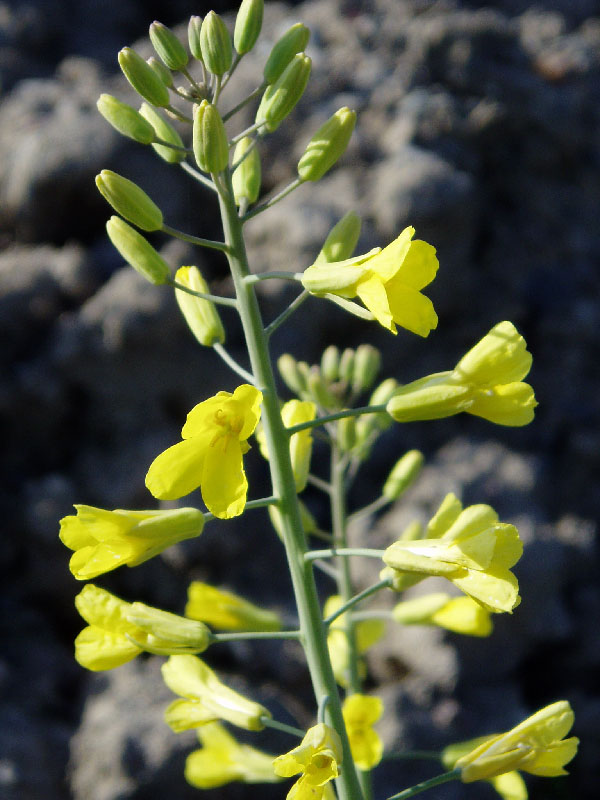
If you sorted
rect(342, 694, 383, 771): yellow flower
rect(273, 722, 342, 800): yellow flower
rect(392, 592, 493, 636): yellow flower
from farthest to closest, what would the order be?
rect(392, 592, 493, 636): yellow flower < rect(342, 694, 383, 771): yellow flower < rect(273, 722, 342, 800): yellow flower

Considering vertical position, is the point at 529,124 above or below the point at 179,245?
above

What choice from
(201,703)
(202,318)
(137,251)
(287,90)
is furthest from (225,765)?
(287,90)

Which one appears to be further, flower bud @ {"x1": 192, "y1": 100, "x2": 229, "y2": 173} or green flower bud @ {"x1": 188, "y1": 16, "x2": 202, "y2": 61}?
green flower bud @ {"x1": 188, "y1": 16, "x2": 202, "y2": 61}

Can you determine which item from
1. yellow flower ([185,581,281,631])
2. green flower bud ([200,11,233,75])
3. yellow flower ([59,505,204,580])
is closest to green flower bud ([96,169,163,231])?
green flower bud ([200,11,233,75])

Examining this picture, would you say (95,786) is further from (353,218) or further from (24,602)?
(353,218)

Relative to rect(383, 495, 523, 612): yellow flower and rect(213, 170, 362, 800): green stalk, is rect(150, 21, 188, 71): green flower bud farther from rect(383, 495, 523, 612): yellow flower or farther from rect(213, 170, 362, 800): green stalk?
rect(383, 495, 523, 612): yellow flower

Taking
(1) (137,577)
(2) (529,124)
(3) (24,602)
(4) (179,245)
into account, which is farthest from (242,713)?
(2) (529,124)
